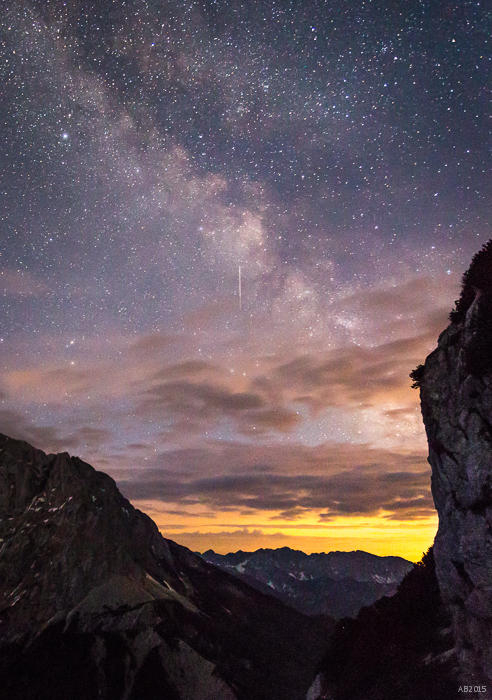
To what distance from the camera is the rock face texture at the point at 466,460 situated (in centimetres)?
2123

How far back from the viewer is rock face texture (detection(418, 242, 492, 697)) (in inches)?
836

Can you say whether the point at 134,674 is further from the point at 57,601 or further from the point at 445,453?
the point at 445,453

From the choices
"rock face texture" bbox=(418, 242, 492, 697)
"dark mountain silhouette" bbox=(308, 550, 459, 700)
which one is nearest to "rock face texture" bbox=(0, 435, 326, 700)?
"dark mountain silhouette" bbox=(308, 550, 459, 700)

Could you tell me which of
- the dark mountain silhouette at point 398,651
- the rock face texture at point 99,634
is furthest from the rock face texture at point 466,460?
the rock face texture at point 99,634

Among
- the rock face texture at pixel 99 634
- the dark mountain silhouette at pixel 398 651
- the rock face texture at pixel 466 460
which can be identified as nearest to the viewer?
the rock face texture at pixel 466 460

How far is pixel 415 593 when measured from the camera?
3142 centimetres

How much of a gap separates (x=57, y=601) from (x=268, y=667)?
93071 mm

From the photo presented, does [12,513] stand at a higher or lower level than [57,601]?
higher

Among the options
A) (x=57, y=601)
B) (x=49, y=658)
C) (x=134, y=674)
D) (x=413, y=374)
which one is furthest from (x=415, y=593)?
(x=57, y=601)

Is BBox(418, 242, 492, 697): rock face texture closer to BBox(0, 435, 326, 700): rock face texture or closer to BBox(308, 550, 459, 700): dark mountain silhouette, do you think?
BBox(308, 550, 459, 700): dark mountain silhouette

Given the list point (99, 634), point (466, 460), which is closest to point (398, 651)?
point (466, 460)

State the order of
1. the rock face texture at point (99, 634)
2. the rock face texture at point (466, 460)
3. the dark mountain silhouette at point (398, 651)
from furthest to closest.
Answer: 1. the rock face texture at point (99, 634)
2. the dark mountain silhouette at point (398, 651)
3. the rock face texture at point (466, 460)

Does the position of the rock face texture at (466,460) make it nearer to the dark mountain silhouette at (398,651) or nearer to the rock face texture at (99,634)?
the dark mountain silhouette at (398,651)

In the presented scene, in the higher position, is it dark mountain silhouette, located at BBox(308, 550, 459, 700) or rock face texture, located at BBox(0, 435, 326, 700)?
dark mountain silhouette, located at BBox(308, 550, 459, 700)
